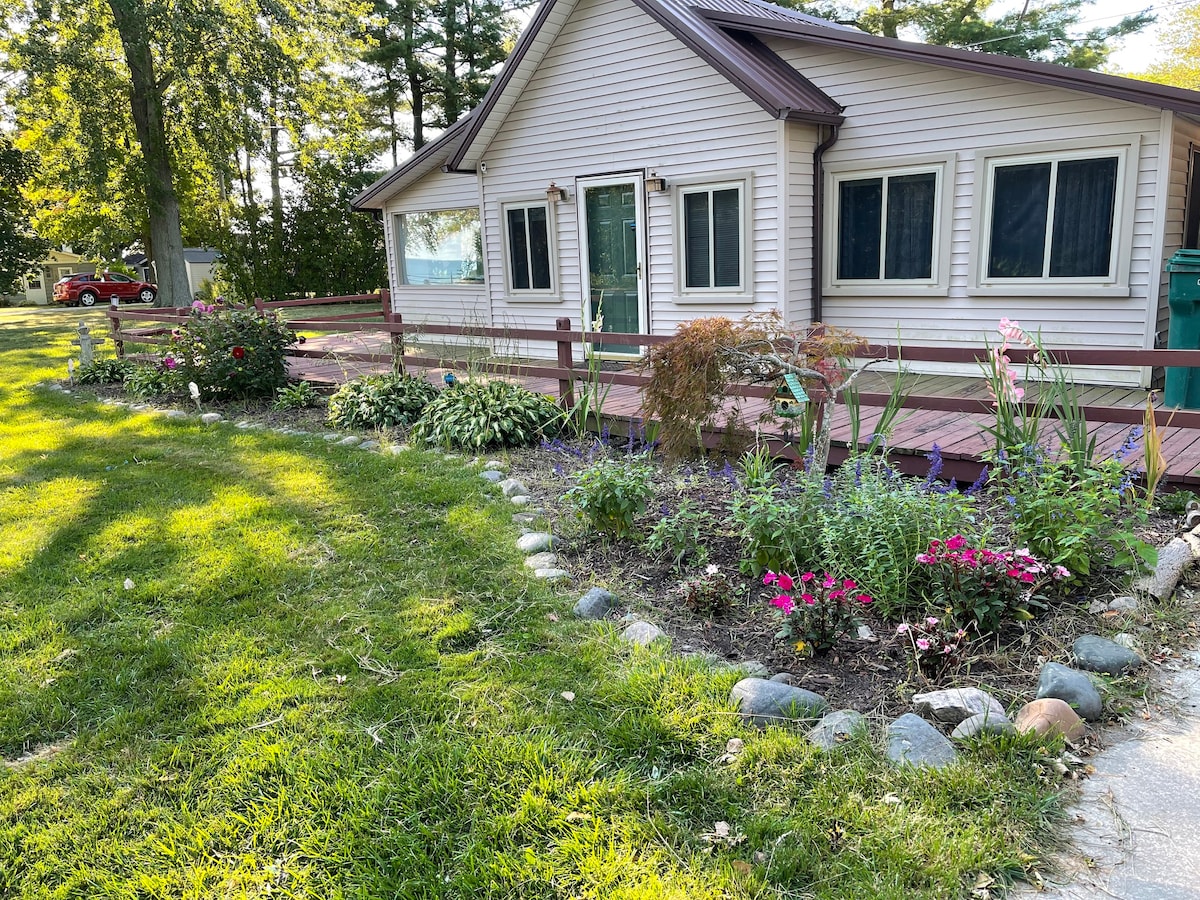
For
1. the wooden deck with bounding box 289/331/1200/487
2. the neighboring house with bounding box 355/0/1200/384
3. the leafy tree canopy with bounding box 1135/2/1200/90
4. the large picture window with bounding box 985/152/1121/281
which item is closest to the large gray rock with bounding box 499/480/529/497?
the wooden deck with bounding box 289/331/1200/487

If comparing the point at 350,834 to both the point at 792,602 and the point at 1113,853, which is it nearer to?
the point at 792,602

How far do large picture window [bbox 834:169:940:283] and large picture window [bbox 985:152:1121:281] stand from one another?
1.86ft

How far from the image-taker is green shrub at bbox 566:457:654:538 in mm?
4055

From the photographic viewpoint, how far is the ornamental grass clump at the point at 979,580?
2994mm

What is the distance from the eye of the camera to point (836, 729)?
8.33 ft

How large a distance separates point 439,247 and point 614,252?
14.2 ft

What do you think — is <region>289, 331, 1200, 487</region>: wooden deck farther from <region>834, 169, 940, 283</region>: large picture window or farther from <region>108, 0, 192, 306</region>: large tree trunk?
<region>108, 0, 192, 306</region>: large tree trunk

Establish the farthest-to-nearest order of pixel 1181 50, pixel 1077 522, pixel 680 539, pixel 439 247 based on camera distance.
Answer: pixel 1181 50, pixel 439 247, pixel 680 539, pixel 1077 522

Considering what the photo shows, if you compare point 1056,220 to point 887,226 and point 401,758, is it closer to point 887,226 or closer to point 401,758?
point 887,226

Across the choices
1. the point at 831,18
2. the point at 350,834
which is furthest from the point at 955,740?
the point at 831,18

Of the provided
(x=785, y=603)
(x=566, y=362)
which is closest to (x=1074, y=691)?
(x=785, y=603)

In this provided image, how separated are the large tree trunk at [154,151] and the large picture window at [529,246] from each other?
33.2 feet

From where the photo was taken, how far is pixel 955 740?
8.13 ft

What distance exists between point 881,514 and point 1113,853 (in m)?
1.45
